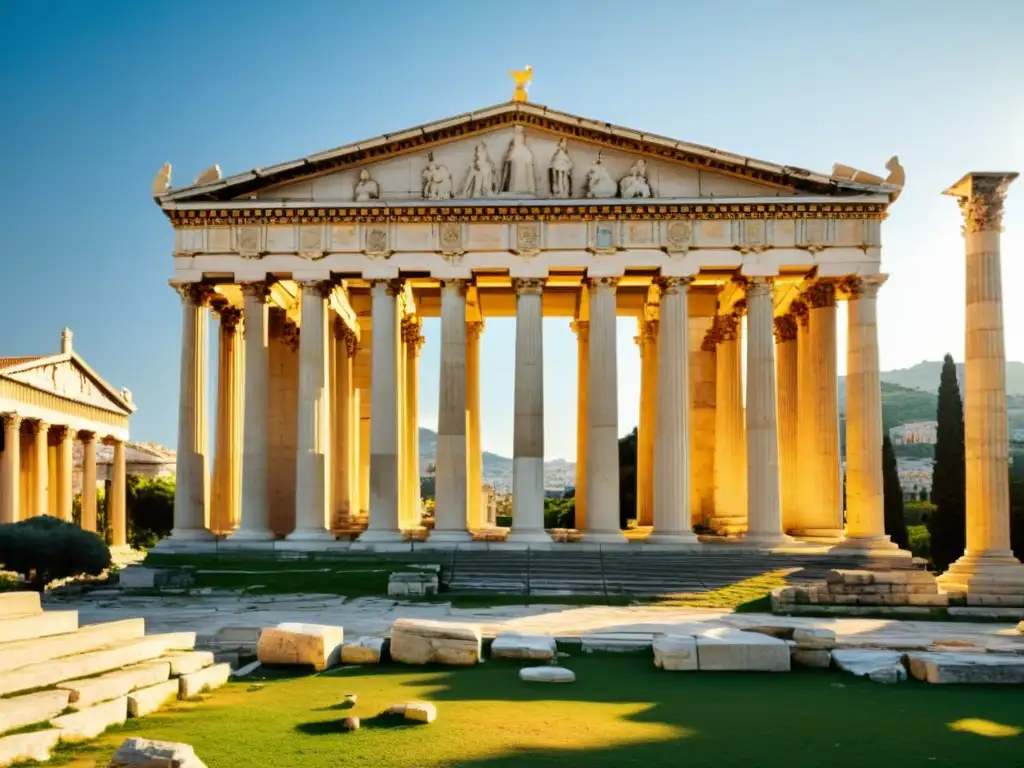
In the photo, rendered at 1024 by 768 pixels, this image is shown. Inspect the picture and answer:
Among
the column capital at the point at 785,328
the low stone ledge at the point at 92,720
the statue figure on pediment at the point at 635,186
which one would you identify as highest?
the statue figure on pediment at the point at 635,186

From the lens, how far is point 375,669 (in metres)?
16.1

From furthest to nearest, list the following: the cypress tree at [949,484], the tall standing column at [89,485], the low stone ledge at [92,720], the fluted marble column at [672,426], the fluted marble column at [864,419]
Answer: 1. the tall standing column at [89,485]
2. the cypress tree at [949,484]
3. the fluted marble column at [672,426]
4. the fluted marble column at [864,419]
5. the low stone ledge at [92,720]

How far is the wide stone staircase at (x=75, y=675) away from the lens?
10484mm

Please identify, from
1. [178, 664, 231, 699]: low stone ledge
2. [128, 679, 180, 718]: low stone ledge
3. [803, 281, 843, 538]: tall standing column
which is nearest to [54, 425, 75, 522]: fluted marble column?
[803, 281, 843, 538]: tall standing column

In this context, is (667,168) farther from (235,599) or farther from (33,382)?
(33,382)

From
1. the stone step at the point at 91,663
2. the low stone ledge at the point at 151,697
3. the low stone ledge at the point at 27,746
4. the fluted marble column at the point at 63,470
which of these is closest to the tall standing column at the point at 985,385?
the stone step at the point at 91,663

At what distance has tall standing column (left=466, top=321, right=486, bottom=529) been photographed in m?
45.8

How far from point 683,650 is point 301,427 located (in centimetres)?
2441

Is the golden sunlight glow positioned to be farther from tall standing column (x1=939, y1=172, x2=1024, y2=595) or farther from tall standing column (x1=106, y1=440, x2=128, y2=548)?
tall standing column (x1=106, y1=440, x2=128, y2=548)

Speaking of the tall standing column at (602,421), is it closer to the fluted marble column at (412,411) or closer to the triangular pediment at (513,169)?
the triangular pediment at (513,169)

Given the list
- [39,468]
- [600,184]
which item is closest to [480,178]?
[600,184]

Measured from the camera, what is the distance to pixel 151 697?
12.5 m

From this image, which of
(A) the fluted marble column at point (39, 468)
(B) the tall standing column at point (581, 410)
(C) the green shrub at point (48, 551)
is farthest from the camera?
(A) the fluted marble column at point (39, 468)

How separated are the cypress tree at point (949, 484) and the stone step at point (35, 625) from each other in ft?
143
